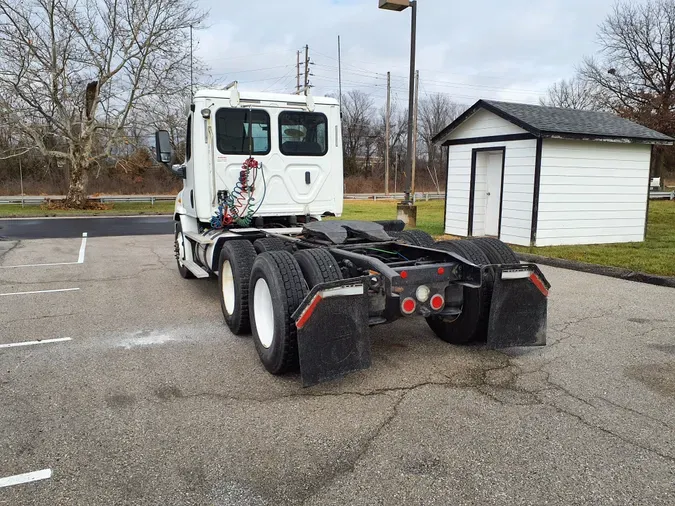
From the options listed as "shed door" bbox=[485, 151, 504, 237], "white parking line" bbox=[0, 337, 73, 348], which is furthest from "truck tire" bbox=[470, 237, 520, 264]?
Answer: "shed door" bbox=[485, 151, 504, 237]

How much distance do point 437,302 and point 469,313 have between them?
46 centimetres

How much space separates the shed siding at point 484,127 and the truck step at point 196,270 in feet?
26.0

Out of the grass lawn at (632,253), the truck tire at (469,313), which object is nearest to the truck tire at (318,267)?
the truck tire at (469,313)

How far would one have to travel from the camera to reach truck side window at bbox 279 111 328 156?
715 centimetres

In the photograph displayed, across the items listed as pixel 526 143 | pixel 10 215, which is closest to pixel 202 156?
pixel 526 143

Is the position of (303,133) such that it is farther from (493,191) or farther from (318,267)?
(493,191)

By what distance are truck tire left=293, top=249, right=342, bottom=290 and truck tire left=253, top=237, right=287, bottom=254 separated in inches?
47.5

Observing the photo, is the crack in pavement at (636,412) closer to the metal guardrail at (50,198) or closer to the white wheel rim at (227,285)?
the white wheel rim at (227,285)

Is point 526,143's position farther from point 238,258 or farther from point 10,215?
point 10,215

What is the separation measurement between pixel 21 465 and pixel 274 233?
12.9ft

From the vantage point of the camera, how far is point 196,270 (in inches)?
285

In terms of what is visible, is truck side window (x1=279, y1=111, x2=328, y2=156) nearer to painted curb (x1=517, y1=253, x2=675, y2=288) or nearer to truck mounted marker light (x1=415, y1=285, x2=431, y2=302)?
truck mounted marker light (x1=415, y1=285, x2=431, y2=302)

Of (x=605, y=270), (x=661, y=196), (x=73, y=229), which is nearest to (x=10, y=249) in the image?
(x=73, y=229)

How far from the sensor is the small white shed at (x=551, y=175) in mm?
11562
